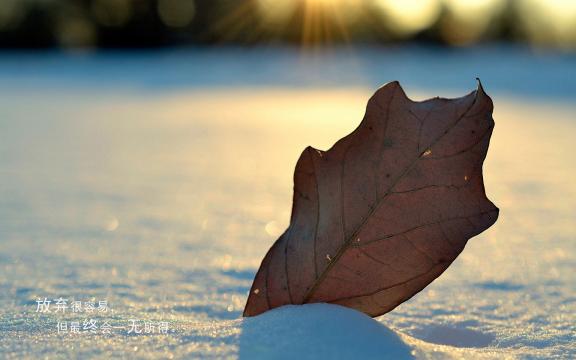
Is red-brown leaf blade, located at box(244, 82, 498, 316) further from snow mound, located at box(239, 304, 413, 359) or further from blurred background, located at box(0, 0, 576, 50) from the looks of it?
blurred background, located at box(0, 0, 576, 50)

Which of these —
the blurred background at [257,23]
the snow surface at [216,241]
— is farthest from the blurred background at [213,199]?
the blurred background at [257,23]

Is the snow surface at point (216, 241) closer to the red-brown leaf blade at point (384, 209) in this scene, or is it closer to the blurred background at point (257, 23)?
the red-brown leaf blade at point (384, 209)

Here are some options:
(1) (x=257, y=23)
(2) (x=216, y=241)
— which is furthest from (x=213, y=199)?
(1) (x=257, y=23)

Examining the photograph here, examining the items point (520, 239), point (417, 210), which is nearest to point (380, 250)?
point (417, 210)

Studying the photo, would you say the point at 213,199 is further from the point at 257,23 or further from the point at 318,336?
the point at 257,23

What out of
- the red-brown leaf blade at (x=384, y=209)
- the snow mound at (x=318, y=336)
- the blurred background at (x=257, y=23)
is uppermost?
the blurred background at (x=257, y=23)

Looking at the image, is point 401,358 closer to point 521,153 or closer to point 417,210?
point 417,210
